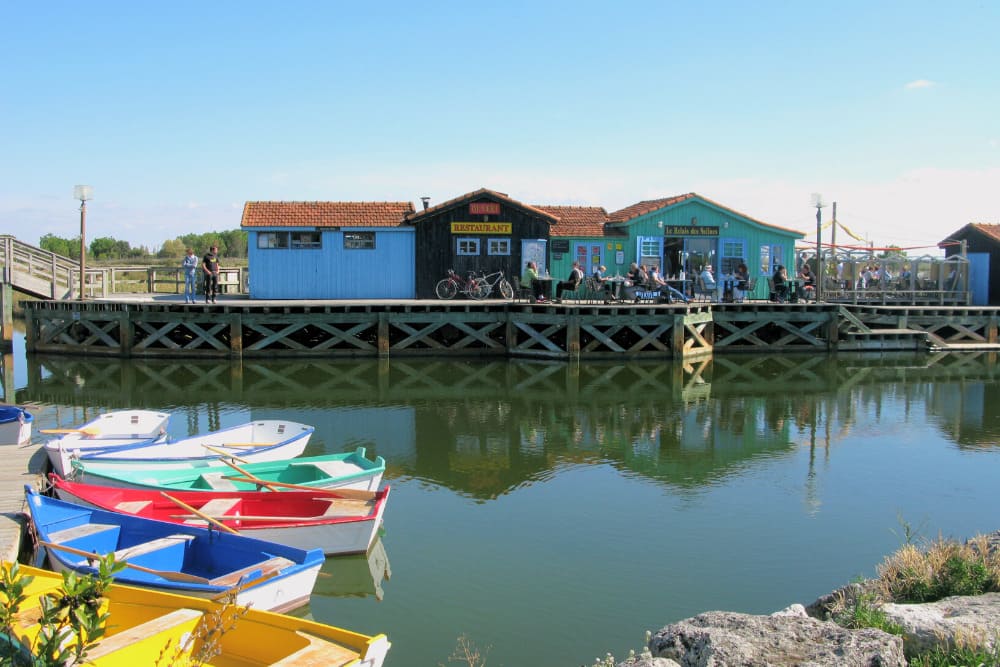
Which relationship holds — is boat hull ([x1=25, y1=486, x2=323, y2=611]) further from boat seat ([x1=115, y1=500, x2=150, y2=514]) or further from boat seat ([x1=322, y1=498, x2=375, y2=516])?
boat seat ([x1=322, y1=498, x2=375, y2=516])

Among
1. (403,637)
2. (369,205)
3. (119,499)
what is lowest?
(403,637)

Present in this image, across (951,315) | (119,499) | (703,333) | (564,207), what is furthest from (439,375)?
(951,315)

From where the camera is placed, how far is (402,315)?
25203 mm

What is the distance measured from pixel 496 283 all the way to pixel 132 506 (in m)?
19.0

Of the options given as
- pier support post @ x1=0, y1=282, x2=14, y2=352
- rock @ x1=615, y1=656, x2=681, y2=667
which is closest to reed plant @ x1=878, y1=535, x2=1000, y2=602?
rock @ x1=615, y1=656, x2=681, y2=667

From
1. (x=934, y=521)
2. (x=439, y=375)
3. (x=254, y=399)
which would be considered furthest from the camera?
(x=439, y=375)

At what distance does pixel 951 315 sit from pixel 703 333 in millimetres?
9142

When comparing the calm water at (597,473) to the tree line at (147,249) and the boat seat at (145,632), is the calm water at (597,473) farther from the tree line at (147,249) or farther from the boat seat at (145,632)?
the tree line at (147,249)

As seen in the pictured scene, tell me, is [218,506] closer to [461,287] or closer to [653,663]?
[653,663]

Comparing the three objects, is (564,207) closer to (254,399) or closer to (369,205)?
(369,205)

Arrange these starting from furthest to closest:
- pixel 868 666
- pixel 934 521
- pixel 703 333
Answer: pixel 703 333 → pixel 934 521 → pixel 868 666

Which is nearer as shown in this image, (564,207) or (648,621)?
(648,621)

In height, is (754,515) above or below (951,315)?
below

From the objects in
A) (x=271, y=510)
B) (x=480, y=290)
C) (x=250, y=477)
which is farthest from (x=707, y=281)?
(x=271, y=510)
